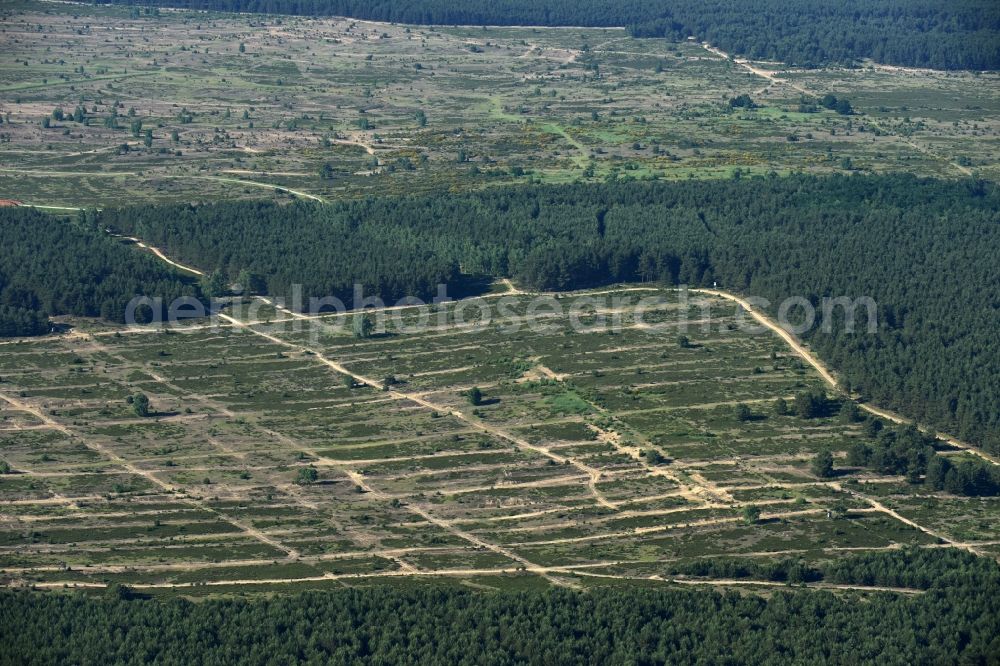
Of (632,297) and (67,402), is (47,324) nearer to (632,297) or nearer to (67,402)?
(67,402)

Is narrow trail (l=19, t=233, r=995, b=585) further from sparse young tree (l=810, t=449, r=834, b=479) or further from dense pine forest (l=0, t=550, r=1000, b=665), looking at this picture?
dense pine forest (l=0, t=550, r=1000, b=665)

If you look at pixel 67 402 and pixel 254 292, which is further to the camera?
pixel 254 292

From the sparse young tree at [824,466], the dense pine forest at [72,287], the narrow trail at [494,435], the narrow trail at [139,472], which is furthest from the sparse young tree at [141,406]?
the sparse young tree at [824,466]

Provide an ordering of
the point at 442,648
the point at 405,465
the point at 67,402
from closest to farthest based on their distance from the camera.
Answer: the point at 442,648, the point at 405,465, the point at 67,402

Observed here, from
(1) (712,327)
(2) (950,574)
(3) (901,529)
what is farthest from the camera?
(1) (712,327)

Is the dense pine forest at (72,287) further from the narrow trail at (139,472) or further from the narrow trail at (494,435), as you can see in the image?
the narrow trail at (139,472)

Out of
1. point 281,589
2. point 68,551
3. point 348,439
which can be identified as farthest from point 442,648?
point 348,439
